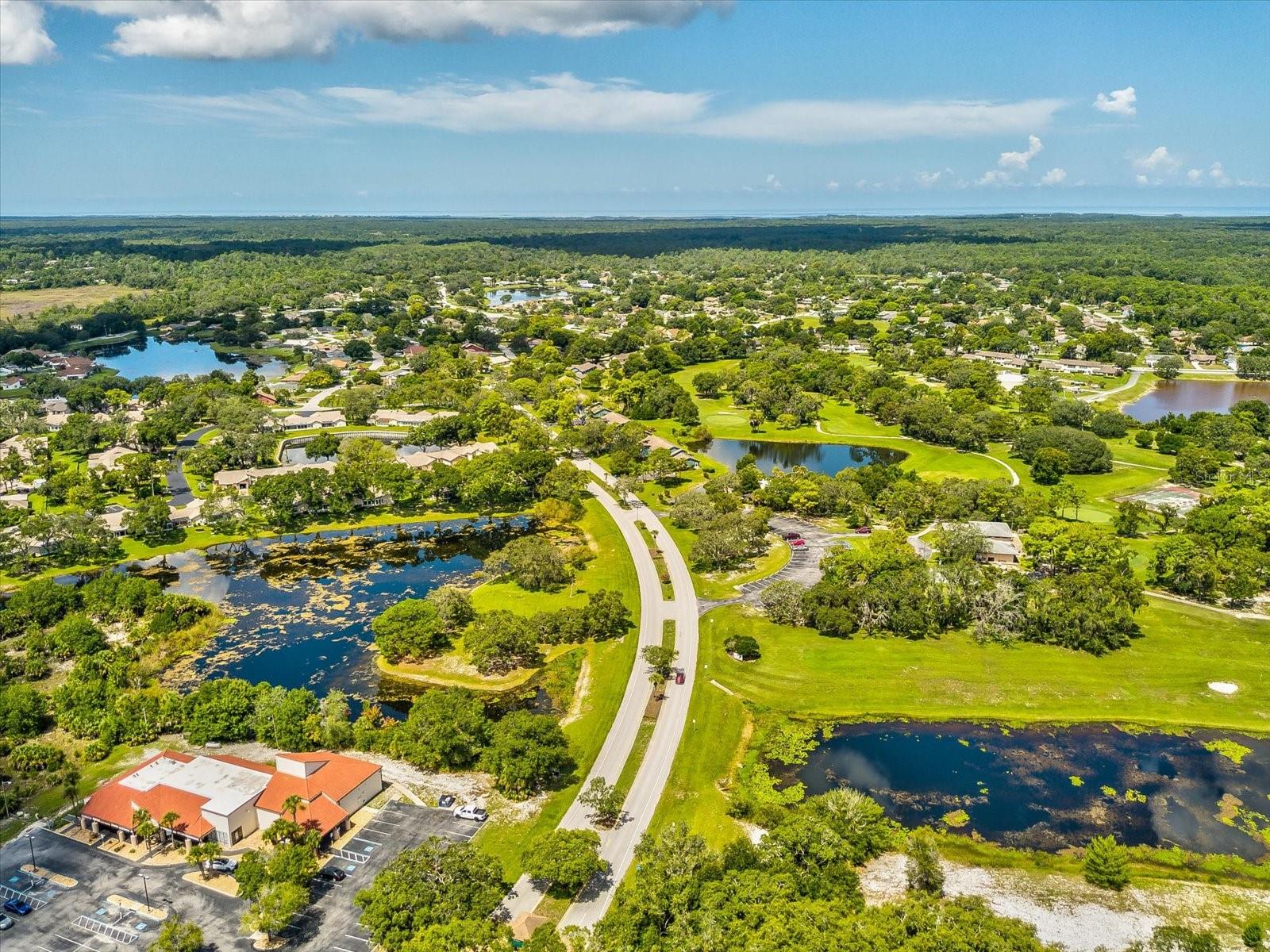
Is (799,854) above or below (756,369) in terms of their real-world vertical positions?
below

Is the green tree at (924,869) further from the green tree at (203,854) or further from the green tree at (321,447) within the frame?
the green tree at (321,447)

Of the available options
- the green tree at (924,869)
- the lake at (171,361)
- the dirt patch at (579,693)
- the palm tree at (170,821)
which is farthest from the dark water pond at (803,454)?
the lake at (171,361)

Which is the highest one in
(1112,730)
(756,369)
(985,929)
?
(756,369)

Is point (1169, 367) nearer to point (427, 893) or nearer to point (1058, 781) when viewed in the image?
point (1058, 781)

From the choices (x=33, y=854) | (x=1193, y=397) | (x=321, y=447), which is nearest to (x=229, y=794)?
(x=33, y=854)

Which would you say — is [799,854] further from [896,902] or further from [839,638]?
[839,638]

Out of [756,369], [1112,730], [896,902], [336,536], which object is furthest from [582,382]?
[896,902]
